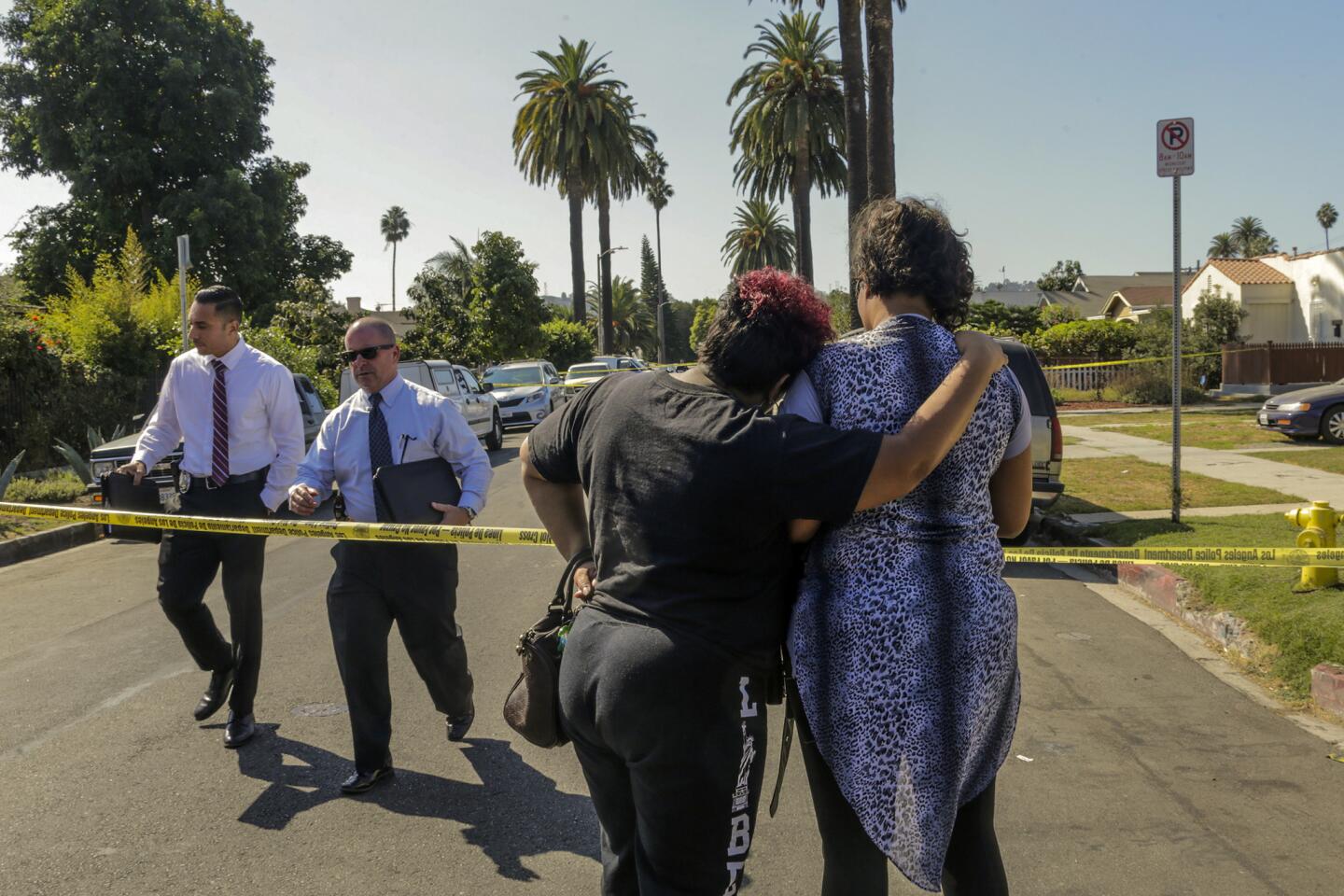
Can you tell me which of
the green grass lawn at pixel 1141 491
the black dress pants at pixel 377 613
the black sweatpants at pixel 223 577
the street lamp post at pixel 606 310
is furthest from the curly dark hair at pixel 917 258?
the street lamp post at pixel 606 310

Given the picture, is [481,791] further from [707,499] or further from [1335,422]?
[1335,422]

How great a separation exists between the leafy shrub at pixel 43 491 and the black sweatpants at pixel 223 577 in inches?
374

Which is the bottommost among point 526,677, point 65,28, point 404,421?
point 526,677

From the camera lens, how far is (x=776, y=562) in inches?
94.5

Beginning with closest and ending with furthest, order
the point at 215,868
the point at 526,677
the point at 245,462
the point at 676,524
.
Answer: the point at 676,524 → the point at 526,677 → the point at 215,868 → the point at 245,462

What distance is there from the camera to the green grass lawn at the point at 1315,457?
13672 mm

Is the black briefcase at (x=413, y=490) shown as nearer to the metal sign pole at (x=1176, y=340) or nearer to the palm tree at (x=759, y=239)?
the metal sign pole at (x=1176, y=340)

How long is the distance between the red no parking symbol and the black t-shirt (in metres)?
8.37

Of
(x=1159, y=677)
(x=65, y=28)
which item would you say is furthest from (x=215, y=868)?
(x=65, y=28)

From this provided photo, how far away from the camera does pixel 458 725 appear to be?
195 inches

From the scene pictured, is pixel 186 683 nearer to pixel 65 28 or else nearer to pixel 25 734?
pixel 25 734

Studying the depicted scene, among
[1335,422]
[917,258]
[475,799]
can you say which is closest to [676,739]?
[917,258]

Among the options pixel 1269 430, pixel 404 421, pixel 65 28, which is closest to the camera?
pixel 404 421

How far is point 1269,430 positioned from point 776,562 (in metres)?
18.6
